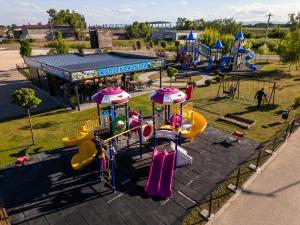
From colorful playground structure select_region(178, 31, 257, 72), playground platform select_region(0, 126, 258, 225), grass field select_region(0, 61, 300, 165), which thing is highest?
colorful playground structure select_region(178, 31, 257, 72)

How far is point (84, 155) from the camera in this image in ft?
44.8

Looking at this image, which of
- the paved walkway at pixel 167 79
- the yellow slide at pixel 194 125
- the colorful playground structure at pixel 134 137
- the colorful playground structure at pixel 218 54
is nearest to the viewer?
the colorful playground structure at pixel 134 137

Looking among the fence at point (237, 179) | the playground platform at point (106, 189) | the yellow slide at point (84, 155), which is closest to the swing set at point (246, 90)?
the fence at point (237, 179)

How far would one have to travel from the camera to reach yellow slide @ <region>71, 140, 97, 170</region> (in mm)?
13198

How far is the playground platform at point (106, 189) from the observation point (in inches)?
403

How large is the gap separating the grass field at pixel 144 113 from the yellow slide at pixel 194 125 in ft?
9.60

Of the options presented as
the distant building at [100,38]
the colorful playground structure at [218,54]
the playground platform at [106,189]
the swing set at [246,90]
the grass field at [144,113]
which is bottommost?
the playground platform at [106,189]

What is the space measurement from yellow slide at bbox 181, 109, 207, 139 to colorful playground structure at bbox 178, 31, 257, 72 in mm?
25805

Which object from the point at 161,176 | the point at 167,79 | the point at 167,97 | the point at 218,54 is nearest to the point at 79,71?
the point at 167,97

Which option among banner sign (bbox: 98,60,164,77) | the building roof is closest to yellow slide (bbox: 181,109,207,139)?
banner sign (bbox: 98,60,164,77)

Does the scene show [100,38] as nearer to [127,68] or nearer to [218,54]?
[218,54]

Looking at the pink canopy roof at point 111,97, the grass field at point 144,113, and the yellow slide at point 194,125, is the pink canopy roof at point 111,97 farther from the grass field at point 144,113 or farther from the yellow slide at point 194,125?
the grass field at point 144,113

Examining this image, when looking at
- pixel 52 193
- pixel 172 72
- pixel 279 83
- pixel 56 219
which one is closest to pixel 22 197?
pixel 52 193

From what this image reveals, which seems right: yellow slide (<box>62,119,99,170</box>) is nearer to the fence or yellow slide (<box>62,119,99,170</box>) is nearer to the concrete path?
the fence
